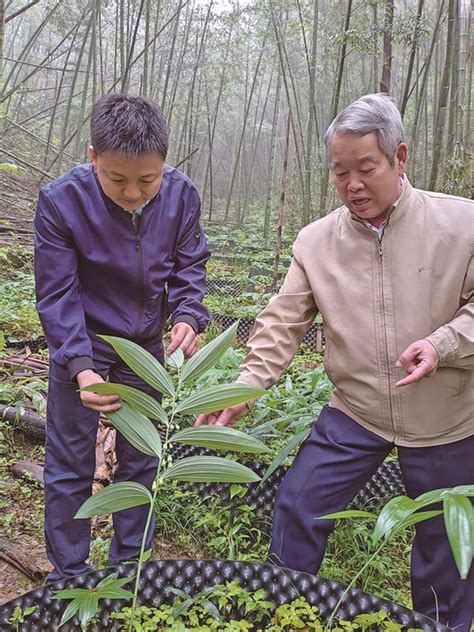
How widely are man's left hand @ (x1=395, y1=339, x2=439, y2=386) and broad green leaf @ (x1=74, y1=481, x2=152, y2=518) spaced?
0.54m

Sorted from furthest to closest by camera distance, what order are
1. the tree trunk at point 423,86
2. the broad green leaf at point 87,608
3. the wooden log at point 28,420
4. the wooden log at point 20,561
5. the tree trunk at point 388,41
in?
the tree trunk at point 423,86 → the tree trunk at point 388,41 → the wooden log at point 28,420 → the wooden log at point 20,561 → the broad green leaf at point 87,608

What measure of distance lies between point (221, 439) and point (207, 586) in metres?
0.39

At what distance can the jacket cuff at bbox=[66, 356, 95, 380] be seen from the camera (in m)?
1.23

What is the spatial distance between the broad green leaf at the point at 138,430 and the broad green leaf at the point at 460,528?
465 millimetres

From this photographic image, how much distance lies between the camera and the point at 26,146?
1091 cm

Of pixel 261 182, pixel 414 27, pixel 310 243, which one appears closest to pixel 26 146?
pixel 414 27

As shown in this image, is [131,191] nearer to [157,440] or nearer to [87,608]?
[157,440]

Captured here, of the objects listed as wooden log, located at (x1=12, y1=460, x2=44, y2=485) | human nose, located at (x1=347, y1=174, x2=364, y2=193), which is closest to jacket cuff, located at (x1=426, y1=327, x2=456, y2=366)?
human nose, located at (x1=347, y1=174, x2=364, y2=193)

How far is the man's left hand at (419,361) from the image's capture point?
1083 mm

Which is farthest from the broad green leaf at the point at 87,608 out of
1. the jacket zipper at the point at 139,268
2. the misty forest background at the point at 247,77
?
the misty forest background at the point at 247,77

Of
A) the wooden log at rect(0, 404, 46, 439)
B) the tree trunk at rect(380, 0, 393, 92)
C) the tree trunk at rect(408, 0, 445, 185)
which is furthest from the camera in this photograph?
the tree trunk at rect(408, 0, 445, 185)

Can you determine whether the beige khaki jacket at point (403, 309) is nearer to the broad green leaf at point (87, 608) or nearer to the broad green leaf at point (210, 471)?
the broad green leaf at point (210, 471)

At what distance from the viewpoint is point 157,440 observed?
0.96 m

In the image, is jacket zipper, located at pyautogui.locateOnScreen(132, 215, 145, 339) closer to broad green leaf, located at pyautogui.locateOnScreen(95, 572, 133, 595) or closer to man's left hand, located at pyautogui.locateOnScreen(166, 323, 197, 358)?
man's left hand, located at pyautogui.locateOnScreen(166, 323, 197, 358)
